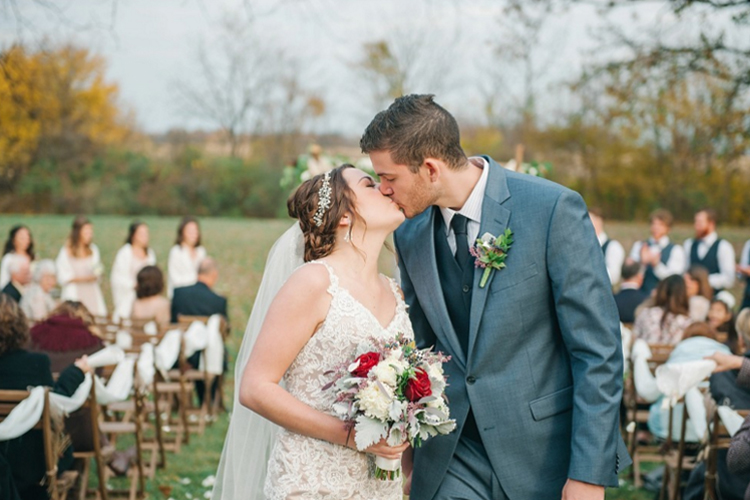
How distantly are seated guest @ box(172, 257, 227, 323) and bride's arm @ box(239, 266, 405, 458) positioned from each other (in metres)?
7.14

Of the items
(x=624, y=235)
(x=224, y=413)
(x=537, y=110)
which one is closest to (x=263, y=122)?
(x=537, y=110)

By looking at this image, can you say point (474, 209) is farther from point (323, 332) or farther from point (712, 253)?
point (712, 253)

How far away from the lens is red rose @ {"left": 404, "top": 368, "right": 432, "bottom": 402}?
279 cm

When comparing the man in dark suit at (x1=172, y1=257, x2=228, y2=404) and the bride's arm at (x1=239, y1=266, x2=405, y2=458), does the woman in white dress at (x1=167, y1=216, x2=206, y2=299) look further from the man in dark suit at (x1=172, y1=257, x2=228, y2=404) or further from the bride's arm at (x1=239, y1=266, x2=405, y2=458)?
the bride's arm at (x1=239, y1=266, x2=405, y2=458)

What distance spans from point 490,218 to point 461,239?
7.1 inches

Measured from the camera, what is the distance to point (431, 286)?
3.27m

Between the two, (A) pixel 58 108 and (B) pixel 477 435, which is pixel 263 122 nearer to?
(A) pixel 58 108

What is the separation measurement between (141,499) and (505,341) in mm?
4679

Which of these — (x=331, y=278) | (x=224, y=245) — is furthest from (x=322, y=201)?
(x=224, y=245)

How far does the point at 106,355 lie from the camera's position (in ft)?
20.6

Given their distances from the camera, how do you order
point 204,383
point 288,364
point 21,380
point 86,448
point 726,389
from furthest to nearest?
point 204,383, point 86,448, point 726,389, point 21,380, point 288,364

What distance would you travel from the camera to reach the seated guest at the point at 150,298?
9375 mm

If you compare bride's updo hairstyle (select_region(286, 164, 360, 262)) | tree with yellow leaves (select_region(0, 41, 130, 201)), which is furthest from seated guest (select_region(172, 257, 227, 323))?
tree with yellow leaves (select_region(0, 41, 130, 201))

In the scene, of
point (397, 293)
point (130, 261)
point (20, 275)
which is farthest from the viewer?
point (130, 261)
